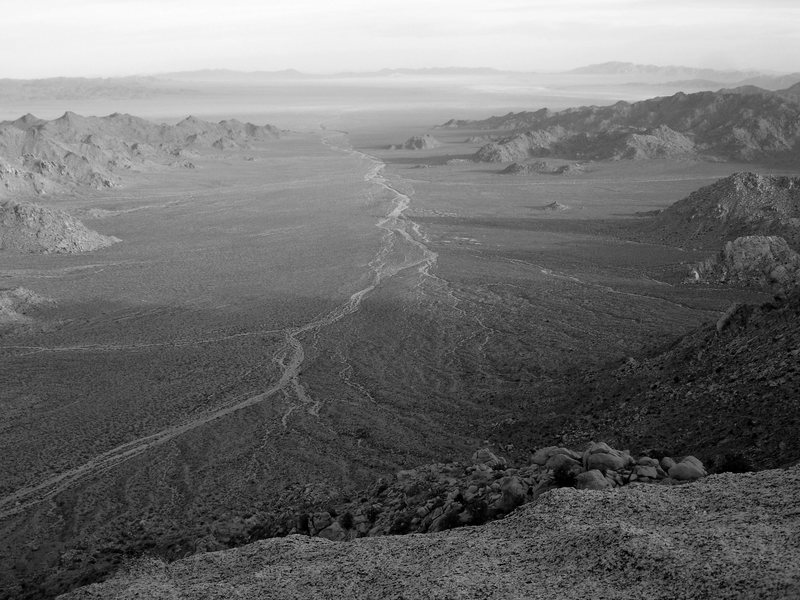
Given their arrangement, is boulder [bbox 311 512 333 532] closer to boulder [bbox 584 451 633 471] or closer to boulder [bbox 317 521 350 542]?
boulder [bbox 317 521 350 542]

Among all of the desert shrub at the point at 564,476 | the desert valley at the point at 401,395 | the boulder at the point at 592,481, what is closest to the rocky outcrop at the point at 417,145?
the desert valley at the point at 401,395

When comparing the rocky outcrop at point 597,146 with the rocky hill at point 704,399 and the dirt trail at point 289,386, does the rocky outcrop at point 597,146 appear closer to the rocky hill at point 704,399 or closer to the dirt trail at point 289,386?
the dirt trail at point 289,386

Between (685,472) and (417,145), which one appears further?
(417,145)

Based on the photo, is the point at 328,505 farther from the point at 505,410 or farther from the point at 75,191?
the point at 75,191

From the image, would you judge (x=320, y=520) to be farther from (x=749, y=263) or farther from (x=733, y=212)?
(x=733, y=212)

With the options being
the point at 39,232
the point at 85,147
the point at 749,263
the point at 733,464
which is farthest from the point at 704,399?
the point at 85,147
